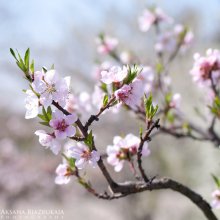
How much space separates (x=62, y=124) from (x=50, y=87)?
0.12 meters

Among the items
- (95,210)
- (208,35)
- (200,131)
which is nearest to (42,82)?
(200,131)

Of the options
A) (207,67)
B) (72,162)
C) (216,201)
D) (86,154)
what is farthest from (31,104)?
(207,67)

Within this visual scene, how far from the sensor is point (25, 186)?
33.3 ft

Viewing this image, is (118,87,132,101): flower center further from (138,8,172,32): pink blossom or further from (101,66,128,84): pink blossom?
(138,8,172,32): pink blossom

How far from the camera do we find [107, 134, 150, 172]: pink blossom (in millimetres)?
1752

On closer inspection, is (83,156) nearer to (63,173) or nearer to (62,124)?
(62,124)

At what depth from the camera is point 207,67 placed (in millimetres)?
2129

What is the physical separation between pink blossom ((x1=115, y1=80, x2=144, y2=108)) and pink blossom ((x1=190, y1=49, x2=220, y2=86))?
758 millimetres

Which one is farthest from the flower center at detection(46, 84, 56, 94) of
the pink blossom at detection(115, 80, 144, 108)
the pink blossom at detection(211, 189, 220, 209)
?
the pink blossom at detection(211, 189, 220, 209)

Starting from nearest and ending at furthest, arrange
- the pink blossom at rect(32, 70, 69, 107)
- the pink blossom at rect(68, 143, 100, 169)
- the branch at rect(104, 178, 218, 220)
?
the pink blossom at rect(32, 70, 69, 107) → the pink blossom at rect(68, 143, 100, 169) → the branch at rect(104, 178, 218, 220)

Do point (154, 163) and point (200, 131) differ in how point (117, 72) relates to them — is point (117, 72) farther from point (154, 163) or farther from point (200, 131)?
point (154, 163)

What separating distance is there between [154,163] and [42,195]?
298 cm

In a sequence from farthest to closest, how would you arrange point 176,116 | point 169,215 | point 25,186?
point 169,215 < point 25,186 < point 176,116

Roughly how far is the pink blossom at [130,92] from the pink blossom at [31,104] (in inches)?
10.3
